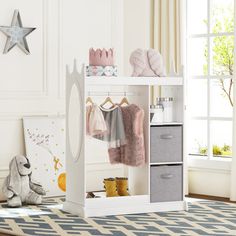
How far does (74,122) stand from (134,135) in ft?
1.62

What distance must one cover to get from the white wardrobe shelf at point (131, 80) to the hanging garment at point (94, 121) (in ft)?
0.66

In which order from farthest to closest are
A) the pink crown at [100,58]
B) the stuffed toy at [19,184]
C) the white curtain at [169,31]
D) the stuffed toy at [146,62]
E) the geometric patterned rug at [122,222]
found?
1. the white curtain at [169,31]
2. the stuffed toy at [19,184]
3. the stuffed toy at [146,62]
4. the pink crown at [100,58]
5. the geometric patterned rug at [122,222]

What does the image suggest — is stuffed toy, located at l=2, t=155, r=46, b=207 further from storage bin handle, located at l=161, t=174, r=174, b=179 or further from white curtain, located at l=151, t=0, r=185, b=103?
white curtain, located at l=151, t=0, r=185, b=103

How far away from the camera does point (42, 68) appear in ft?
20.3

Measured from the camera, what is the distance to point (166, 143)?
214 inches

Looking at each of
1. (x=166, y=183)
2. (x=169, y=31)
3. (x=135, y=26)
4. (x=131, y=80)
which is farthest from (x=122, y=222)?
(x=135, y=26)

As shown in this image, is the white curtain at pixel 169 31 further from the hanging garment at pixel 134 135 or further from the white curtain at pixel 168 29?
the hanging garment at pixel 134 135

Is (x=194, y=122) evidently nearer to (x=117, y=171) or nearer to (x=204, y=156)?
(x=204, y=156)

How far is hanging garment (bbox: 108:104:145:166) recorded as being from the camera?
530 cm

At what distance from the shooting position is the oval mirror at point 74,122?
17.2 feet

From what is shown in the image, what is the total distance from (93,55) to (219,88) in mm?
1666

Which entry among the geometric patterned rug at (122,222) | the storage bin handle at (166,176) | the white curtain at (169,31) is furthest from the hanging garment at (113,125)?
the white curtain at (169,31)

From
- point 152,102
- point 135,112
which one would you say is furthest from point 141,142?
point 152,102

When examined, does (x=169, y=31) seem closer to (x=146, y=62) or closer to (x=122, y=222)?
(x=146, y=62)
